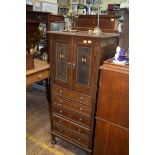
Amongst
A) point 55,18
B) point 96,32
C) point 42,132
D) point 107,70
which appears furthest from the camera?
point 55,18

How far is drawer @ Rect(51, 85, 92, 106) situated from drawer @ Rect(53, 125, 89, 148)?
1.32 ft

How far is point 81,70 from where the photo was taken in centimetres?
175

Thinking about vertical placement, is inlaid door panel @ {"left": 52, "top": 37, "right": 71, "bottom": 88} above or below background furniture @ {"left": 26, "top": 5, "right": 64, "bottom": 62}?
below

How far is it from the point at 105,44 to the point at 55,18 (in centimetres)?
148

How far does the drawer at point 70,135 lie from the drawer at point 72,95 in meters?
0.40

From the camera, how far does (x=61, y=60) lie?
186cm

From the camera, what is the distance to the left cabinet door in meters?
1.78

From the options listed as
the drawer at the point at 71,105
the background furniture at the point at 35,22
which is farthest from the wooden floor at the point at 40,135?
the background furniture at the point at 35,22

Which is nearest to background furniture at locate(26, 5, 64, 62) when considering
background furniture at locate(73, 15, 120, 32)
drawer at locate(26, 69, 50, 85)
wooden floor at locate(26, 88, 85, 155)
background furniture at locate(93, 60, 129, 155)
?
background furniture at locate(73, 15, 120, 32)

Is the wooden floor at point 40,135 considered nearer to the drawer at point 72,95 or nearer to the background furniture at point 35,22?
the drawer at point 72,95

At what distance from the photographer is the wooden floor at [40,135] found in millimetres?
2090

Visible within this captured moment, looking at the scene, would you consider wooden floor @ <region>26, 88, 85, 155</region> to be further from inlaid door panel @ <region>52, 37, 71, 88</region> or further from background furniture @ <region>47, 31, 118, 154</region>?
inlaid door panel @ <region>52, 37, 71, 88</region>
